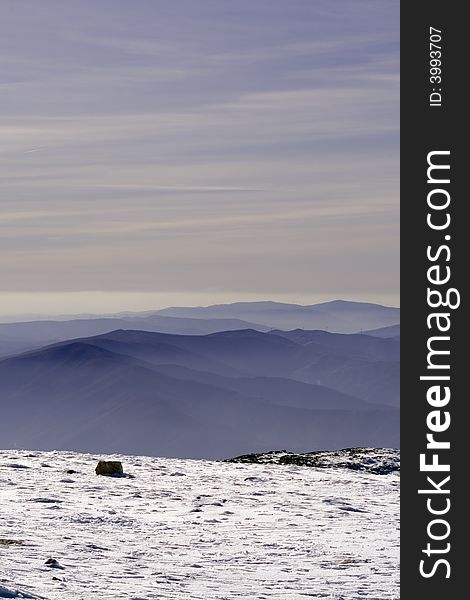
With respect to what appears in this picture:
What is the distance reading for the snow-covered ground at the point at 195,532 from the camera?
13.3m

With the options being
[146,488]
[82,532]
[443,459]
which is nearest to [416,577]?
[443,459]

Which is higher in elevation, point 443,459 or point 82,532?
point 443,459

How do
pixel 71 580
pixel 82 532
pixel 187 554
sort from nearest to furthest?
pixel 71 580, pixel 187 554, pixel 82 532

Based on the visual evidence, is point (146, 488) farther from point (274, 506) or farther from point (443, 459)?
point (443, 459)

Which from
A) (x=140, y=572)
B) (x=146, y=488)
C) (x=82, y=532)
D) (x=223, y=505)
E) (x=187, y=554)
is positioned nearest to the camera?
(x=140, y=572)

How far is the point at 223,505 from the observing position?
21281 mm

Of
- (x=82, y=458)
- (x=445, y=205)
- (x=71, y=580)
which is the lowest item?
(x=71, y=580)

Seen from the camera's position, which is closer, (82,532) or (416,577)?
(416,577)

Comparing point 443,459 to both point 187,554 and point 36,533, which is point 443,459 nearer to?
point 187,554

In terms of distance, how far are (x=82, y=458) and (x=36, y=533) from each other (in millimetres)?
12531

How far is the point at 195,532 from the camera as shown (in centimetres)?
1800

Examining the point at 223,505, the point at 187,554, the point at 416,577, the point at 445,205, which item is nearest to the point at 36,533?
the point at 187,554

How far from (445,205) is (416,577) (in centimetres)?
484

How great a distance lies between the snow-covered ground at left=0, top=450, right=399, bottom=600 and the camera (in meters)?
13.3
